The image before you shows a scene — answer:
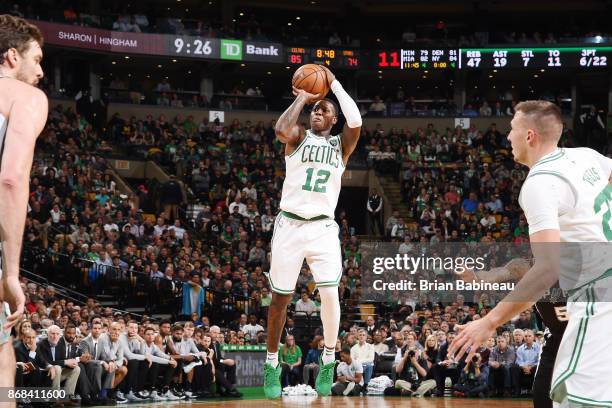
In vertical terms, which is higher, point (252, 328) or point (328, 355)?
point (252, 328)

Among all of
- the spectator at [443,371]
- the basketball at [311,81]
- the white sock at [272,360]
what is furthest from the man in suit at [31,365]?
the spectator at [443,371]

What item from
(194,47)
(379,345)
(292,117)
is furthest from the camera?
(194,47)

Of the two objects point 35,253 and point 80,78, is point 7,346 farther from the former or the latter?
point 80,78

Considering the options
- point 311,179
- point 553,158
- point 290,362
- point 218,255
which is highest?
point 218,255

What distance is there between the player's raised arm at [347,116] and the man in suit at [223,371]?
348 inches

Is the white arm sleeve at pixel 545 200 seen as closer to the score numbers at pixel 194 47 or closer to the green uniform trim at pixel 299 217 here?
the green uniform trim at pixel 299 217

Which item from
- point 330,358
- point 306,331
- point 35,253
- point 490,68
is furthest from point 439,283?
point 490,68

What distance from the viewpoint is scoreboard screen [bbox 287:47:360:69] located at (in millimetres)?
36156

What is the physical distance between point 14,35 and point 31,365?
29.5 ft

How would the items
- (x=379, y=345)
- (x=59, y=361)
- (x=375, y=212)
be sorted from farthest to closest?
(x=375, y=212) → (x=379, y=345) → (x=59, y=361)

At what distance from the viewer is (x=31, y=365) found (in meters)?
12.9

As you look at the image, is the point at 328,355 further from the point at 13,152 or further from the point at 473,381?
the point at 473,381

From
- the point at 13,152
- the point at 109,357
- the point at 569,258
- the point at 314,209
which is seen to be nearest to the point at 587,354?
the point at 569,258

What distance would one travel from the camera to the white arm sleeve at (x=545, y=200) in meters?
4.64
